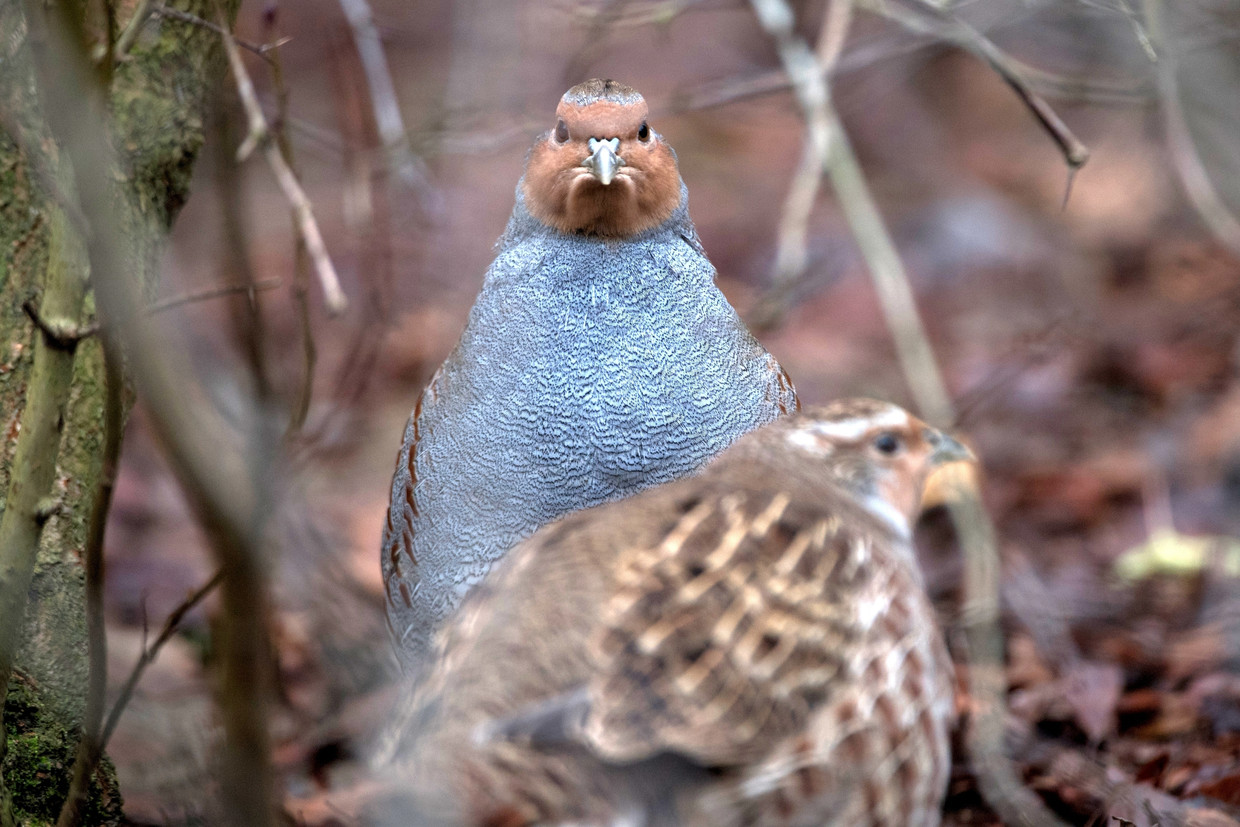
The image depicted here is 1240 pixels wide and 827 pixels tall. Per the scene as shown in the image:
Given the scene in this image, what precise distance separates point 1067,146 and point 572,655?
206cm

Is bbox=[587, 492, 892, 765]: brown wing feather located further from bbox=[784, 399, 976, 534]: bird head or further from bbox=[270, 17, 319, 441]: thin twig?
bbox=[270, 17, 319, 441]: thin twig

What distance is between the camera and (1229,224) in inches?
173

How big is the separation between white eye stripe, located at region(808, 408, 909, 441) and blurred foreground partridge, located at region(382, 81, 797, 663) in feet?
2.44

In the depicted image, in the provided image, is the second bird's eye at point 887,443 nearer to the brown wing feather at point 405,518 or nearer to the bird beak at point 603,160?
the bird beak at point 603,160

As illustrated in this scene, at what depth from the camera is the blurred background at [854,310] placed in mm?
3969

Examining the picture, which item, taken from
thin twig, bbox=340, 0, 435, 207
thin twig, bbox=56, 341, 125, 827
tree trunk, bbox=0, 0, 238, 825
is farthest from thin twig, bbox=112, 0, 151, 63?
thin twig, bbox=340, 0, 435, 207

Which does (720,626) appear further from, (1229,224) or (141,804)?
(1229,224)

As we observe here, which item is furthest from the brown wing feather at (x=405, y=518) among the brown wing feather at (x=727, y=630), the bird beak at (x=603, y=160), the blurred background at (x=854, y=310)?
the brown wing feather at (x=727, y=630)

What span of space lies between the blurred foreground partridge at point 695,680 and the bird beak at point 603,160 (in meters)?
1.19

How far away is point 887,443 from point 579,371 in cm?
106

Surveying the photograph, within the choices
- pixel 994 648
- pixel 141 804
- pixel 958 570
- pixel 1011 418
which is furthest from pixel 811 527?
pixel 1011 418

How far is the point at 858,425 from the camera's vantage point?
9.85 ft

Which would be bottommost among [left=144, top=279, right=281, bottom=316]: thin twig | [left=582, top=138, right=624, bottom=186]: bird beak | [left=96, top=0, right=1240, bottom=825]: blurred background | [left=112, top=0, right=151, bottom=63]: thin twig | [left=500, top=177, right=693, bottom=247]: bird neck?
[left=96, top=0, right=1240, bottom=825]: blurred background

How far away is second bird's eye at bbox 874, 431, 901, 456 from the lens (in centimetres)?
302
